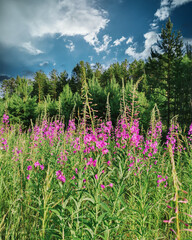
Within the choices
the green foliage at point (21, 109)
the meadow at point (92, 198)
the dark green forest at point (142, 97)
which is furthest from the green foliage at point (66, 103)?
the meadow at point (92, 198)

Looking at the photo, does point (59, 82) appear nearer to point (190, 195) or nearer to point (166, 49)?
point (166, 49)

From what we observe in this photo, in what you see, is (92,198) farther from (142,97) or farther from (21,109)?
(21,109)

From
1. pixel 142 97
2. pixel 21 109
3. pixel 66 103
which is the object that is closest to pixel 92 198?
pixel 142 97

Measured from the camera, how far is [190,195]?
267 centimetres

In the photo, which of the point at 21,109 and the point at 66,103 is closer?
the point at 66,103

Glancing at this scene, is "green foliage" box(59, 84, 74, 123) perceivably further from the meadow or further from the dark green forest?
the meadow

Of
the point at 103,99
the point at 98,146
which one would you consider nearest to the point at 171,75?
the point at 103,99

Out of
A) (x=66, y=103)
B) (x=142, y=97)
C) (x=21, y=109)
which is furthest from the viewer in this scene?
(x=21, y=109)

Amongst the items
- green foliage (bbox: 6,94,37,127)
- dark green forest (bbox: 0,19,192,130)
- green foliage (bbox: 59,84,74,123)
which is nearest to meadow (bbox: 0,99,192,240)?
dark green forest (bbox: 0,19,192,130)

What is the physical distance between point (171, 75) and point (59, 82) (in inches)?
1138

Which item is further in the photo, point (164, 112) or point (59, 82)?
point (59, 82)

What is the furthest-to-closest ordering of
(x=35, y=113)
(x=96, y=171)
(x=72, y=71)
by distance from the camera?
(x=72, y=71) < (x=35, y=113) < (x=96, y=171)

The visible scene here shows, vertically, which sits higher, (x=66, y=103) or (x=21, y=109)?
(x=66, y=103)

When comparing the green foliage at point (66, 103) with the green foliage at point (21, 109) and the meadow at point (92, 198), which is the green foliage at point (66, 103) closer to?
the green foliage at point (21, 109)
